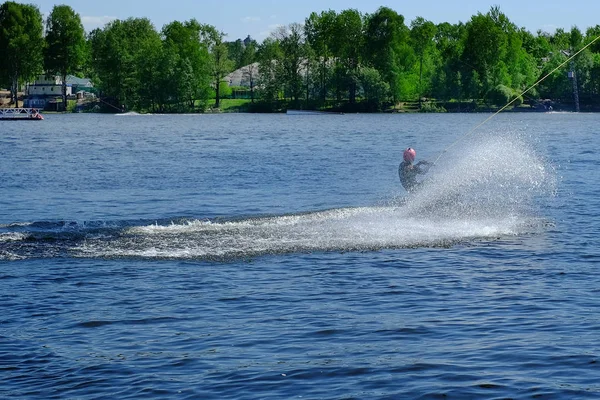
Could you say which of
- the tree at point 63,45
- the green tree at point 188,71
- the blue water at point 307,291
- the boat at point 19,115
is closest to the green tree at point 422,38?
the green tree at point 188,71

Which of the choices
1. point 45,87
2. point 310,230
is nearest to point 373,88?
point 45,87

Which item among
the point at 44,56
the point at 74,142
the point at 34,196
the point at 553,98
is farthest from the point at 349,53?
the point at 34,196

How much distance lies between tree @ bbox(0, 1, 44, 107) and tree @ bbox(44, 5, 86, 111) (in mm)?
1756

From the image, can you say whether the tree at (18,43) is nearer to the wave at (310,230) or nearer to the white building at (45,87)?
the white building at (45,87)

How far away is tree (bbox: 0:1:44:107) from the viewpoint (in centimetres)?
15088

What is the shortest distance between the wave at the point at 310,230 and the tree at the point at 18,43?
132798mm

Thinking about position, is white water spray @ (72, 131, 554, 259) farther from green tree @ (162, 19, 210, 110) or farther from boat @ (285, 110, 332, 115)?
green tree @ (162, 19, 210, 110)

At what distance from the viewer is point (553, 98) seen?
5404 inches

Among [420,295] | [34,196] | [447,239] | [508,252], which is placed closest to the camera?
[420,295]

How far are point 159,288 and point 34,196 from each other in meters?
17.4

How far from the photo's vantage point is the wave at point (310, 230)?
20219 millimetres

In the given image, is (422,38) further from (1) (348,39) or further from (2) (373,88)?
(2) (373,88)

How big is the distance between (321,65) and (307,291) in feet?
445

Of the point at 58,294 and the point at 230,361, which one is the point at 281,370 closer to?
the point at 230,361
